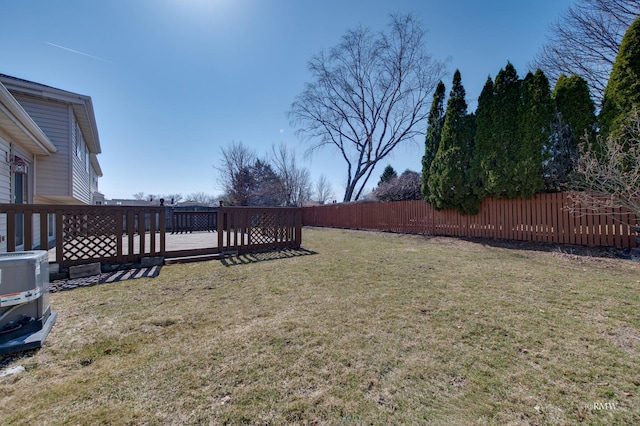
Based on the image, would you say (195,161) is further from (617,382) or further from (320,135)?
(617,382)

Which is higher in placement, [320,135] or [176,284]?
[320,135]

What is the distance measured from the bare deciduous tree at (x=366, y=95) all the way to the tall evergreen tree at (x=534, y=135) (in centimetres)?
1242

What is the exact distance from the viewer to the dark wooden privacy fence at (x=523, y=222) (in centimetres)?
635

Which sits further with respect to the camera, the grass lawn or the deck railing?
the deck railing

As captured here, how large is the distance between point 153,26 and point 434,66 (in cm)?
1737

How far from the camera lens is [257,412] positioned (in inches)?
59.8

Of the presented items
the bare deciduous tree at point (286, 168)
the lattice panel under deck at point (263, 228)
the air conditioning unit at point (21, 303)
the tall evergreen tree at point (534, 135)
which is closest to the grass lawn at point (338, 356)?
the air conditioning unit at point (21, 303)

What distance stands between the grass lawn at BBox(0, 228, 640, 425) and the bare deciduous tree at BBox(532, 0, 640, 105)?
13.1 meters

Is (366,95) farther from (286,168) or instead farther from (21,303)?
(21,303)

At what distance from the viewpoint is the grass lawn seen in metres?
1.54

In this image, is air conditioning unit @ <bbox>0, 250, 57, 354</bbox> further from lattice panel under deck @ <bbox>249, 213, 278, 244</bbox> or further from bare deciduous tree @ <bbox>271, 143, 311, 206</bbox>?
bare deciduous tree @ <bbox>271, 143, 311, 206</bbox>

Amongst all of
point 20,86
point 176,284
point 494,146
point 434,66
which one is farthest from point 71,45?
point 434,66

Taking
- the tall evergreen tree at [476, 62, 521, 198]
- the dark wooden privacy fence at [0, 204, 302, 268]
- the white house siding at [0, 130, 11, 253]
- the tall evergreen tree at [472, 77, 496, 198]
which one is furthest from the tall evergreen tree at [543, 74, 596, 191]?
the white house siding at [0, 130, 11, 253]

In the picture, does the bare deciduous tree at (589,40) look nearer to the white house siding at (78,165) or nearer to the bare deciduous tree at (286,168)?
the bare deciduous tree at (286,168)
